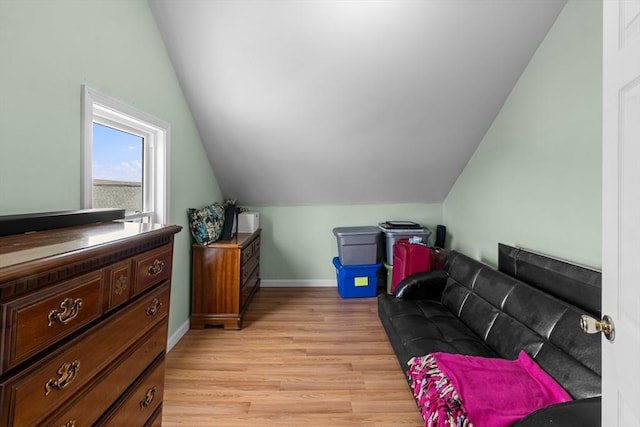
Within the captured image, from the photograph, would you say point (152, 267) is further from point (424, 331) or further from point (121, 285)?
point (424, 331)

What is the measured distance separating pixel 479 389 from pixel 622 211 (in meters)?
0.99

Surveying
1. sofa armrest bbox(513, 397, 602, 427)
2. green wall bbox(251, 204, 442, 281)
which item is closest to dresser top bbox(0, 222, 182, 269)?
sofa armrest bbox(513, 397, 602, 427)

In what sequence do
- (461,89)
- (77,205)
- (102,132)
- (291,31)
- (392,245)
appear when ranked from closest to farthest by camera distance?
(77,205)
(102,132)
(291,31)
(461,89)
(392,245)

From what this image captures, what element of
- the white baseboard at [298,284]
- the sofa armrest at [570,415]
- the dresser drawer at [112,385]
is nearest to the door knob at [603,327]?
the sofa armrest at [570,415]

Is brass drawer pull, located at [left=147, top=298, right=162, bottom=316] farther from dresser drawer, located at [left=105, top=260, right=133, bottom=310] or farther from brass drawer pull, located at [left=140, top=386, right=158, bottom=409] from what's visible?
brass drawer pull, located at [left=140, top=386, right=158, bottom=409]

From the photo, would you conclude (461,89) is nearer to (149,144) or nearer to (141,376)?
(149,144)

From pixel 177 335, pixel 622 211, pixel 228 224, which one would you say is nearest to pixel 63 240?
pixel 622 211

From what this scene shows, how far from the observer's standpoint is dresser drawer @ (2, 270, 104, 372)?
0.59 meters

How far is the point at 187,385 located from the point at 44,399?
1.39 m

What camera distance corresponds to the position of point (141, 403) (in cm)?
108

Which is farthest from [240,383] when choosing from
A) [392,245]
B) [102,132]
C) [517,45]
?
[517,45]

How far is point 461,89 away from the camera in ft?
8.32

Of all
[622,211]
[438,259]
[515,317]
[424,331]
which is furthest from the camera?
[438,259]

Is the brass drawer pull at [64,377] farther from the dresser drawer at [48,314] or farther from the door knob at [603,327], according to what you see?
the door knob at [603,327]
